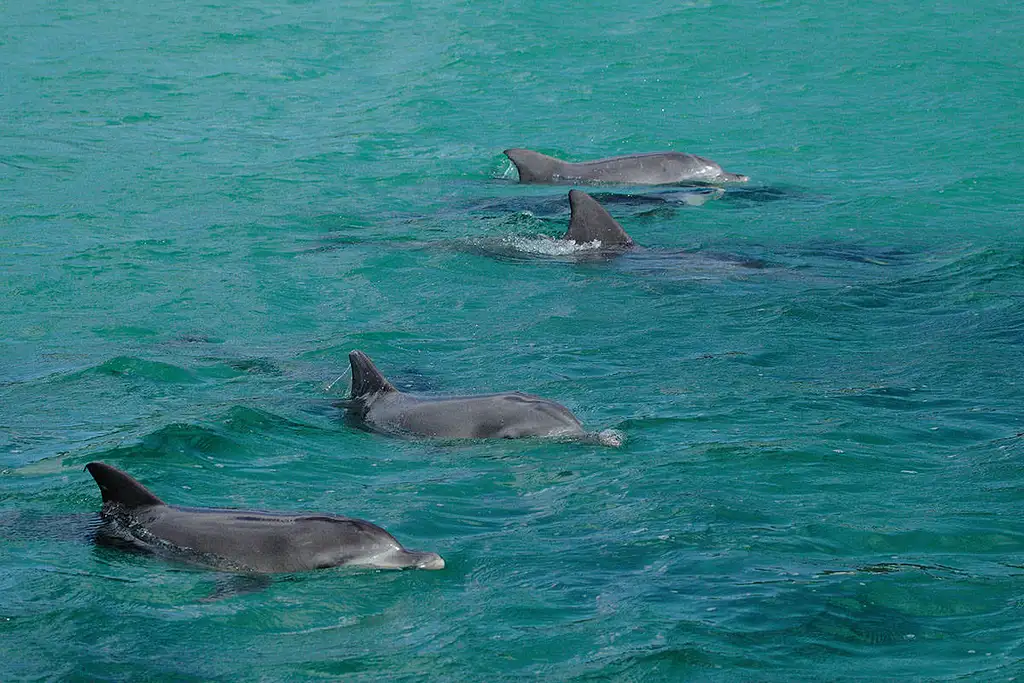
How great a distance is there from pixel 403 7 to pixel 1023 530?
29520mm

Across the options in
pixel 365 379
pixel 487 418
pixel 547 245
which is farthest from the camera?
pixel 547 245

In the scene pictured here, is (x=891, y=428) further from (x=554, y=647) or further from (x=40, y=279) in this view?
(x=40, y=279)

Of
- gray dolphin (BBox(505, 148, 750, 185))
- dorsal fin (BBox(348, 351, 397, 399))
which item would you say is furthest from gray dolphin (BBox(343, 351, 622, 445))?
gray dolphin (BBox(505, 148, 750, 185))

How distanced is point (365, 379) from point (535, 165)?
32.1ft

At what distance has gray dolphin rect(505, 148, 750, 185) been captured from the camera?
760 inches

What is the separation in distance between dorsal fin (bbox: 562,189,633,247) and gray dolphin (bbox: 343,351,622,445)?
586cm

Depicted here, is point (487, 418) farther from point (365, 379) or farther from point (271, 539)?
point (271, 539)

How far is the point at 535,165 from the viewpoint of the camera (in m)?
19.7

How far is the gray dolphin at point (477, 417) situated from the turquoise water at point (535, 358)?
23 centimetres

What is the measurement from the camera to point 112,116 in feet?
81.8

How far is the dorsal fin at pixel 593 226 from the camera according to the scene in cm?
1553

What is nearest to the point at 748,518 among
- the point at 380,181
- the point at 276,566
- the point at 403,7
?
the point at 276,566

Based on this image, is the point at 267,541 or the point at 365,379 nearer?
the point at 267,541

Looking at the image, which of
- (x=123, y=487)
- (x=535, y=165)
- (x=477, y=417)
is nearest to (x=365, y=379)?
(x=477, y=417)
